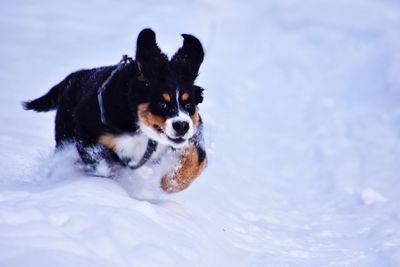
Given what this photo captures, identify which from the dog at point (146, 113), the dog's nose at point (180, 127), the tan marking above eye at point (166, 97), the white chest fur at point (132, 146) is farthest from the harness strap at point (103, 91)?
the dog's nose at point (180, 127)

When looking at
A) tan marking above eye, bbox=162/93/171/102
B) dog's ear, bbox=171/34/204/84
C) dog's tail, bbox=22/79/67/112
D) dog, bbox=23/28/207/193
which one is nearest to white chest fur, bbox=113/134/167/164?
dog, bbox=23/28/207/193

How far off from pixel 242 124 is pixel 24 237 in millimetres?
6958

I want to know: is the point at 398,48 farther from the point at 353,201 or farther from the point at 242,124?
the point at 353,201

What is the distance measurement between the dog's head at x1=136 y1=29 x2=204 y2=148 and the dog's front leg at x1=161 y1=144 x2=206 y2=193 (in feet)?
1.07

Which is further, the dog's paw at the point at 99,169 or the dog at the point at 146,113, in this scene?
the dog's paw at the point at 99,169

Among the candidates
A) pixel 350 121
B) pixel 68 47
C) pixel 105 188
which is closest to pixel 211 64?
pixel 68 47

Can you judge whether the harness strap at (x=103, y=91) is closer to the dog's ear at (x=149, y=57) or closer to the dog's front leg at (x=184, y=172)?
the dog's ear at (x=149, y=57)

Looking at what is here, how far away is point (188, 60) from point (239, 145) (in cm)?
392

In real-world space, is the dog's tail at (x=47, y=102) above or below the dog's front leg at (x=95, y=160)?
above

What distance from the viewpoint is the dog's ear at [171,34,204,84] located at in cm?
502

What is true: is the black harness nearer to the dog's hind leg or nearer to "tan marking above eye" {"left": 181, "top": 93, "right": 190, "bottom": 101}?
"tan marking above eye" {"left": 181, "top": 93, "right": 190, "bottom": 101}

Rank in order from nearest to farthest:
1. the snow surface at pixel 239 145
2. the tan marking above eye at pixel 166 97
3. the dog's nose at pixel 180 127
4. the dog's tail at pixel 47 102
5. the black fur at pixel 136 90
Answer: the snow surface at pixel 239 145
the dog's nose at pixel 180 127
the tan marking above eye at pixel 166 97
the black fur at pixel 136 90
the dog's tail at pixel 47 102

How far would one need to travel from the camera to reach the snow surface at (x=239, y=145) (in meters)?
3.69

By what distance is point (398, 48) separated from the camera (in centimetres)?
1287
